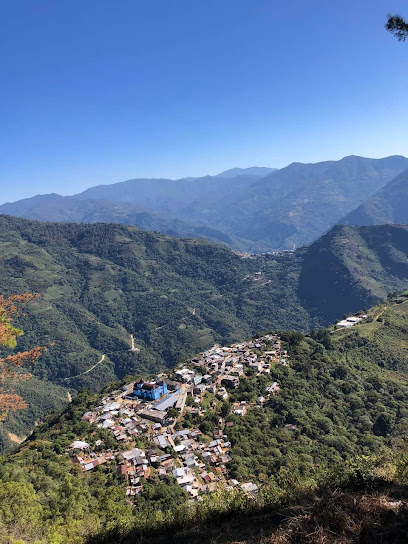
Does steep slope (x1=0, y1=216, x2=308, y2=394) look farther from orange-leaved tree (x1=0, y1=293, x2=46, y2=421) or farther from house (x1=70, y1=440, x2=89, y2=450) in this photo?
orange-leaved tree (x1=0, y1=293, x2=46, y2=421)

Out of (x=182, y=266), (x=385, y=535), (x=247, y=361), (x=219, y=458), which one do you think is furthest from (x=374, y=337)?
(x=182, y=266)

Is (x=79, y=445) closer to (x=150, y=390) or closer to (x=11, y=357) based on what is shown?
(x=150, y=390)

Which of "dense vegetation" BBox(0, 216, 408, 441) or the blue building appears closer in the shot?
the blue building

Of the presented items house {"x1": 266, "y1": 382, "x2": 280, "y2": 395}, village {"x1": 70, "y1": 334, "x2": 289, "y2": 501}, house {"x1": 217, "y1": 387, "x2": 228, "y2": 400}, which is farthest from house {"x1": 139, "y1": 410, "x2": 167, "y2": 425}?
house {"x1": 266, "y1": 382, "x2": 280, "y2": 395}

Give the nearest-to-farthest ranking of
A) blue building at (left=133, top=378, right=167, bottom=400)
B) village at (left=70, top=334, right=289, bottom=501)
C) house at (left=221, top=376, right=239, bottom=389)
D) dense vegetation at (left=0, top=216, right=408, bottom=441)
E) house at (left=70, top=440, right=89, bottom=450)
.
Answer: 1. village at (left=70, top=334, right=289, bottom=501)
2. house at (left=70, top=440, right=89, bottom=450)
3. blue building at (left=133, top=378, right=167, bottom=400)
4. house at (left=221, top=376, right=239, bottom=389)
5. dense vegetation at (left=0, top=216, right=408, bottom=441)

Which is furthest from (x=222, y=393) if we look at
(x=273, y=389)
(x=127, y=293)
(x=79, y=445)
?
(x=127, y=293)

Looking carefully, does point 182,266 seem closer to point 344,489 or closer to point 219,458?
point 219,458
